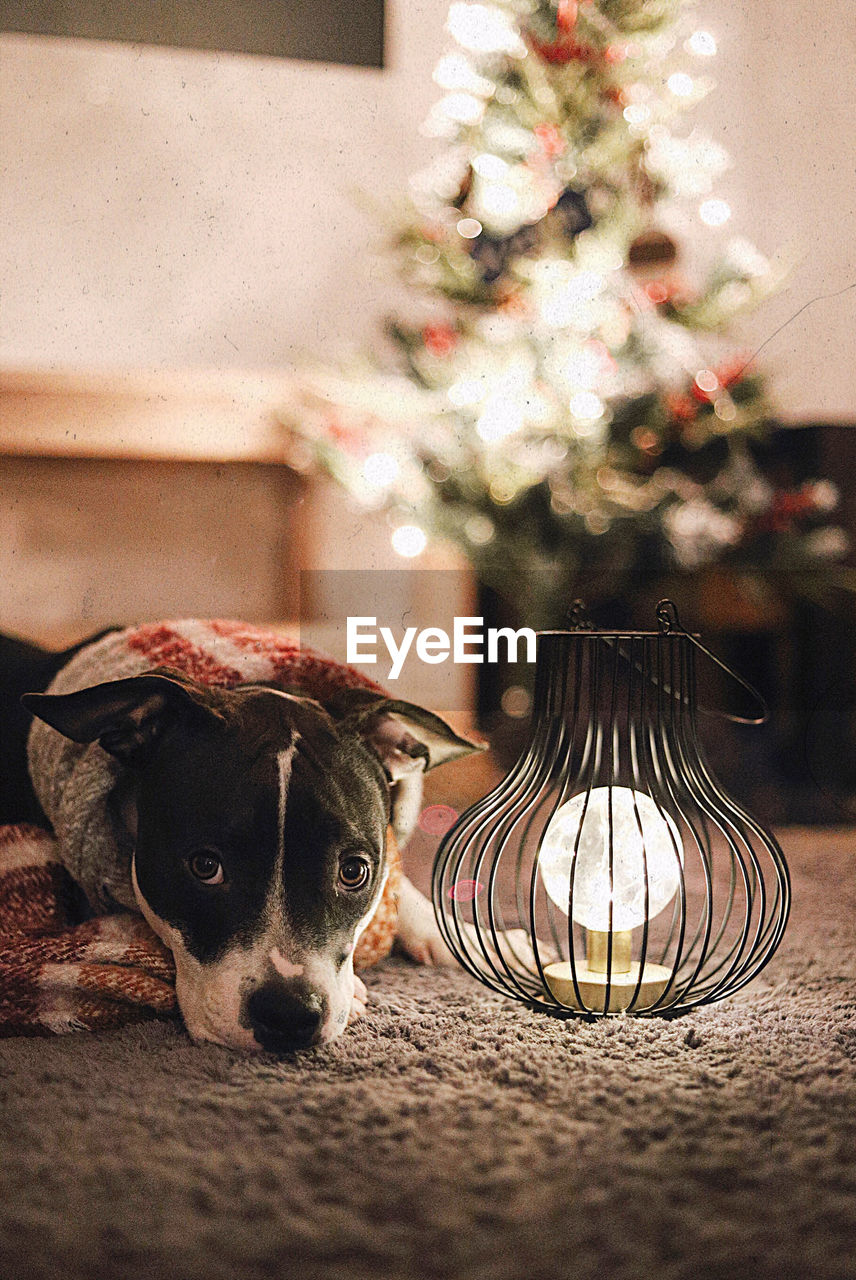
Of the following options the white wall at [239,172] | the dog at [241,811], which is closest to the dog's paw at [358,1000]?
the dog at [241,811]

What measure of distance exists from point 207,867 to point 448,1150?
27 centimetres

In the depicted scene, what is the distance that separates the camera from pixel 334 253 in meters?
1.54

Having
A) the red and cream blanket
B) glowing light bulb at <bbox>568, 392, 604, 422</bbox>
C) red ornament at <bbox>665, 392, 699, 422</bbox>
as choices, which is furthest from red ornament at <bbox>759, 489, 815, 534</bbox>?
the red and cream blanket

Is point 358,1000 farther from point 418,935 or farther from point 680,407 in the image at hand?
point 680,407

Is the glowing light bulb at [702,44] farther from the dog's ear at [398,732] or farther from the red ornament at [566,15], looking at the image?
the dog's ear at [398,732]

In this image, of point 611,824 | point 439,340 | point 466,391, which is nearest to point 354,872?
point 611,824

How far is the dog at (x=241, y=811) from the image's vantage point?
2.64 feet

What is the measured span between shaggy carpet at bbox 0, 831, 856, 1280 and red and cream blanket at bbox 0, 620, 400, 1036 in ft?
0.10

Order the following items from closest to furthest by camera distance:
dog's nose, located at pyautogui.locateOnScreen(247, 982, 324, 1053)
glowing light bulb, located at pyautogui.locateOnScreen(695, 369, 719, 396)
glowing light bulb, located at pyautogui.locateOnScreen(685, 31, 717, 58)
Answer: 1. dog's nose, located at pyautogui.locateOnScreen(247, 982, 324, 1053)
2. glowing light bulb, located at pyautogui.locateOnScreen(685, 31, 717, 58)
3. glowing light bulb, located at pyautogui.locateOnScreen(695, 369, 719, 396)

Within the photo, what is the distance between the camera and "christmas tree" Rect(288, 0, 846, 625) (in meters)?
1.62

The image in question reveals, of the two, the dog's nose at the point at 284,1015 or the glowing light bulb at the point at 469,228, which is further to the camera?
the glowing light bulb at the point at 469,228

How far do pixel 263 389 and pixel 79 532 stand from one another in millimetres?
351

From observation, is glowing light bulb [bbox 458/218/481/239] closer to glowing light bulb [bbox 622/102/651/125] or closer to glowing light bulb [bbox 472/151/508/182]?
glowing light bulb [bbox 472/151/508/182]

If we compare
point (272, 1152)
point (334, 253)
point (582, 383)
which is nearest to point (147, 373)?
point (334, 253)
